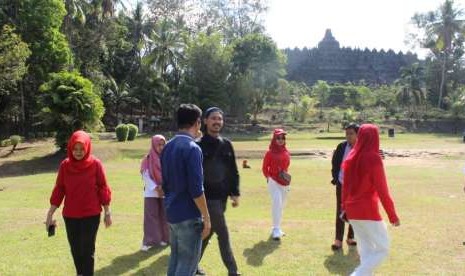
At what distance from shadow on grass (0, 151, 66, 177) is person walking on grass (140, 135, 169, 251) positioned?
1386 cm

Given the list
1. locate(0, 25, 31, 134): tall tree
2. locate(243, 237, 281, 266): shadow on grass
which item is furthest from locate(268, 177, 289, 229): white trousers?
locate(0, 25, 31, 134): tall tree

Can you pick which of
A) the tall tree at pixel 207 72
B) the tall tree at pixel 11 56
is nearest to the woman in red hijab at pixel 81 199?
the tall tree at pixel 11 56

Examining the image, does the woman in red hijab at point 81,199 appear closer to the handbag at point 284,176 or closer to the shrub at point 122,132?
the handbag at point 284,176

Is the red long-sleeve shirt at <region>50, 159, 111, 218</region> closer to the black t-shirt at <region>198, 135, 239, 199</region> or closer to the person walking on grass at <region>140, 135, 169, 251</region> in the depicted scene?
the black t-shirt at <region>198, 135, 239, 199</region>

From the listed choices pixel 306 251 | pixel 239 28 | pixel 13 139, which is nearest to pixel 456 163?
pixel 306 251

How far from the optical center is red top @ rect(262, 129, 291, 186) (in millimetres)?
6895

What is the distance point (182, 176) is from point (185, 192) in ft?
0.44

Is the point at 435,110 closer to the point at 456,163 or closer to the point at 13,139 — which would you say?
the point at 456,163

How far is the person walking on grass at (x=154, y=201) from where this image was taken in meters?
6.52

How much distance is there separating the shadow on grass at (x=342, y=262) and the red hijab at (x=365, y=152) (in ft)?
5.03

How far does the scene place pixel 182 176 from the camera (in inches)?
151

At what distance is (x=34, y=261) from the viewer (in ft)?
19.5

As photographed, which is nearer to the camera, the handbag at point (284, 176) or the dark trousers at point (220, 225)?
the dark trousers at point (220, 225)

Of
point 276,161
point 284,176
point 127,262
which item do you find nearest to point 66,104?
point 276,161
